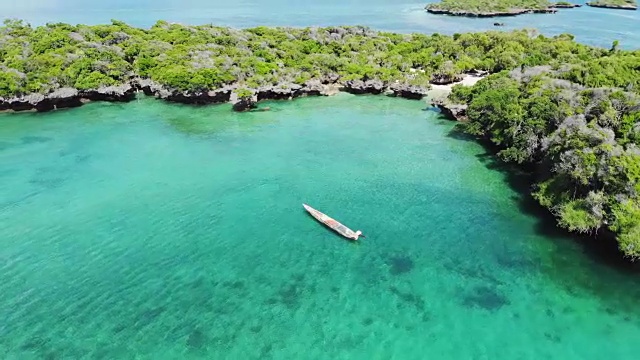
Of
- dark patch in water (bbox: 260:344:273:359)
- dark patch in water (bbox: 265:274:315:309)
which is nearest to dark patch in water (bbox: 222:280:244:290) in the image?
dark patch in water (bbox: 265:274:315:309)

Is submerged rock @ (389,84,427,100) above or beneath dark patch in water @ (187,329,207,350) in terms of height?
above

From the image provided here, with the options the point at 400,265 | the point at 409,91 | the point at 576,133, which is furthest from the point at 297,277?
the point at 409,91

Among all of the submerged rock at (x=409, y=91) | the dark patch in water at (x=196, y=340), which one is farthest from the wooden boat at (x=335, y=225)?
the submerged rock at (x=409, y=91)

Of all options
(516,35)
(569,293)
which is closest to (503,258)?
(569,293)

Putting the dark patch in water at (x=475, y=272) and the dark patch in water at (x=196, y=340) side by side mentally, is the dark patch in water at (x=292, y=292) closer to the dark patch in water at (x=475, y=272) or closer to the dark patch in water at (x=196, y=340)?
the dark patch in water at (x=196, y=340)

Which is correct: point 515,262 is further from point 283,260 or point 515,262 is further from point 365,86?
point 365,86

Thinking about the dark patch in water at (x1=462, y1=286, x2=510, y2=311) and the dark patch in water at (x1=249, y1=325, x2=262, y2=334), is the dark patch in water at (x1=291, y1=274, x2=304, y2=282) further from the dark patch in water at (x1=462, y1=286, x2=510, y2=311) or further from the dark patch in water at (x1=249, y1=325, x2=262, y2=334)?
the dark patch in water at (x1=462, y1=286, x2=510, y2=311)
